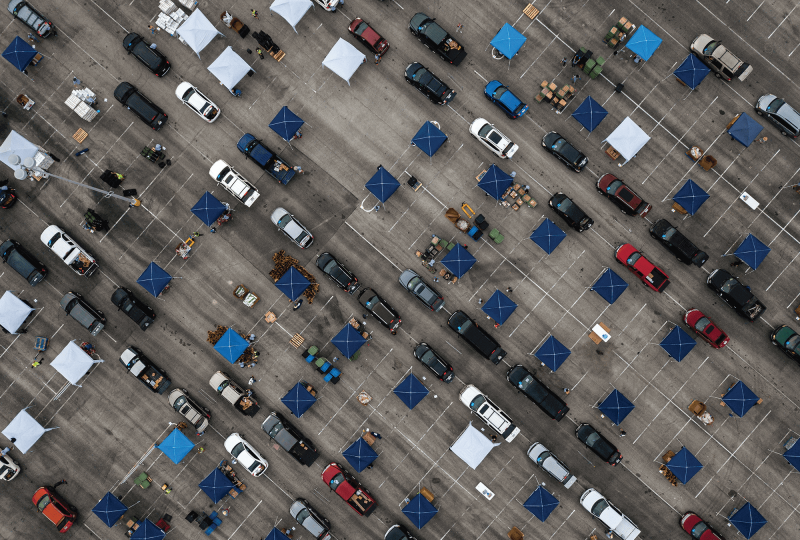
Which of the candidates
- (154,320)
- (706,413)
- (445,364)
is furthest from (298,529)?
(706,413)

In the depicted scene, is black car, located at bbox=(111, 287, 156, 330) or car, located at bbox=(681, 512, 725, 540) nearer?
car, located at bbox=(681, 512, 725, 540)

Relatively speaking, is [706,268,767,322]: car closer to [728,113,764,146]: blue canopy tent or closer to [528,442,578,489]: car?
[728,113,764,146]: blue canopy tent

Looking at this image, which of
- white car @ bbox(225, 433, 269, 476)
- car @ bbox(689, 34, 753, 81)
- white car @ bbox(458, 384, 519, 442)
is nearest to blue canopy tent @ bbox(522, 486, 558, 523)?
white car @ bbox(458, 384, 519, 442)

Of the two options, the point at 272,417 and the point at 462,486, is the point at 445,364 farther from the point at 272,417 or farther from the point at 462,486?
the point at 272,417

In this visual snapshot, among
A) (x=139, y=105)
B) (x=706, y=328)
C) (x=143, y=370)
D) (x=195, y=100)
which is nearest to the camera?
(x=706, y=328)

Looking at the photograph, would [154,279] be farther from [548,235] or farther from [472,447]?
[548,235]

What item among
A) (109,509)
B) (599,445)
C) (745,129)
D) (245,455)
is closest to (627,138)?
(745,129)
